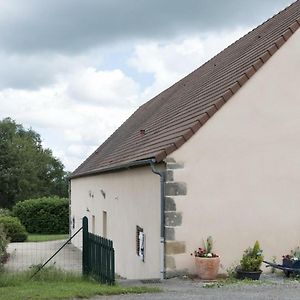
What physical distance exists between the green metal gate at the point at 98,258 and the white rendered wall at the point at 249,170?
1.53 m

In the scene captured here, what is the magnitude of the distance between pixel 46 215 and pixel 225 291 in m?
30.9

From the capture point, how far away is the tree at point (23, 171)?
2665 inches

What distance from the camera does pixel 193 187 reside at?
12.2 metres

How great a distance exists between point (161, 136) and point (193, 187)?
8.11ft

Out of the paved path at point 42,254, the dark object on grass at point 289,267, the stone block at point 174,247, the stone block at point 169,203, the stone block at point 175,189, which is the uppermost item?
the stone block at point 175,189

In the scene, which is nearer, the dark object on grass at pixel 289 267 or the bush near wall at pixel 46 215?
the dark object on grass at pixel 289 267

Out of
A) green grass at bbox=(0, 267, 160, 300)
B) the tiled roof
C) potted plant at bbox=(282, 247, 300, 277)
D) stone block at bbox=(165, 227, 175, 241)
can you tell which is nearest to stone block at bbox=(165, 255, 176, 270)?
stone block at bbox=(165, 227, 175, 241)

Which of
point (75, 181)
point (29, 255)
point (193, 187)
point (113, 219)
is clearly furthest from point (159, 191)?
point (75, 181)

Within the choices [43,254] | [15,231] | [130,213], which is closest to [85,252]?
[130,213]

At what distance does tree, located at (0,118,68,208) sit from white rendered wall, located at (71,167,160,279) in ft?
151

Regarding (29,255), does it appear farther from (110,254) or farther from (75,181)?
(110,254)

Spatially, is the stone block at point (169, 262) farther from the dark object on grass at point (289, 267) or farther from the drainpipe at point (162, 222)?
the dark object on grass at point (289, 267)

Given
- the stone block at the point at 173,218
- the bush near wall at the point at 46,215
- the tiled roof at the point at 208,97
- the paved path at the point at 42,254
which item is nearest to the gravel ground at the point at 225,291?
the stone block at the point at 173,218

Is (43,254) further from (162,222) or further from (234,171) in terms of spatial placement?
(234,171)
